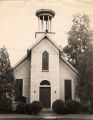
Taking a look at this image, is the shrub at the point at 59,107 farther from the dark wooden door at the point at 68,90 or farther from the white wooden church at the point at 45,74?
the dark wooden door at the point at 68,90

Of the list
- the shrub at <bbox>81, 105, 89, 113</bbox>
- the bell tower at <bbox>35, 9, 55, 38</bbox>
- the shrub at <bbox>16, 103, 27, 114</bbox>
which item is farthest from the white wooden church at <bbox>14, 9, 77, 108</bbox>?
the shrub at <bbox>81, 105, 89, 113</bbox>

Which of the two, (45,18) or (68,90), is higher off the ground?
(45,18)

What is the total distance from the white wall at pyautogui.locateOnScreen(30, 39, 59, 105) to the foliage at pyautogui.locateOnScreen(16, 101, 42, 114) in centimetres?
96

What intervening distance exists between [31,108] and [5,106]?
72 centimetres

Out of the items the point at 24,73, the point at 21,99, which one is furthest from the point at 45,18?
the point at 21,99

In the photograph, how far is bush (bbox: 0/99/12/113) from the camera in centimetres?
715

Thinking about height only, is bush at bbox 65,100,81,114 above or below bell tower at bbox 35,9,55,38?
below

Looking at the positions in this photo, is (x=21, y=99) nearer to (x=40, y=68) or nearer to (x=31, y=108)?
(x=40, y=68)

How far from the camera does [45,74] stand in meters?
8.54

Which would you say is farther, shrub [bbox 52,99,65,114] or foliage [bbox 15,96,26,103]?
foliage [bbox 15,96,26,103]

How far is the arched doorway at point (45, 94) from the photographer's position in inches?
331

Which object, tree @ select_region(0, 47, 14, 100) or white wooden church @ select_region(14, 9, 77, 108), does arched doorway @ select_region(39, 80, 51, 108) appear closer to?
white wooden church @ select_region(14, 9, 77, 108)

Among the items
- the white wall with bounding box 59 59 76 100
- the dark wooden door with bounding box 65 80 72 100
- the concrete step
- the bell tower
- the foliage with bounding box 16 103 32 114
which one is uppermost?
the bell tower

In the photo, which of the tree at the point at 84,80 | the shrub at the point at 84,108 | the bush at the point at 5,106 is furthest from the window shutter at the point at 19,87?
the shrub at the point at 84,108
